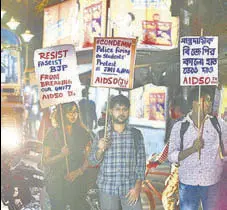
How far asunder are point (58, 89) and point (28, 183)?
2045mm

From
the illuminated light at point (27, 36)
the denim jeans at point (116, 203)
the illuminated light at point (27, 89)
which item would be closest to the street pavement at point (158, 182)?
the denim jeans at point (116, 203)

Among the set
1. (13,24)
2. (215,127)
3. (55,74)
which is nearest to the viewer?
(215,127)

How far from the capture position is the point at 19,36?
10.5 metres

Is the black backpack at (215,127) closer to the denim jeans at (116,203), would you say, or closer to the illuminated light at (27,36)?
the denim jeans at (116,203)

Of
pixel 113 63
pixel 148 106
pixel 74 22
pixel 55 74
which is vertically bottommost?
pixel 148 106

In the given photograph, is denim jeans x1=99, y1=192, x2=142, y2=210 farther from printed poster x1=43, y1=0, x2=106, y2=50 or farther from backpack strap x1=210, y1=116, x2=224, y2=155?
printed poster x1=43, y1=0, x2=106, y2=50

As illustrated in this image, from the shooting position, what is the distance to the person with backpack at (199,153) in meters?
7.68

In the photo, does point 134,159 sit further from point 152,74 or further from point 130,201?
point 152,74

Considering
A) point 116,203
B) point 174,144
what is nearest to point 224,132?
point 174,144

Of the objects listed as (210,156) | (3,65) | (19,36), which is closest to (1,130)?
(3,65)

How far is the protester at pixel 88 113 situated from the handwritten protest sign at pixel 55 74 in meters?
0.85

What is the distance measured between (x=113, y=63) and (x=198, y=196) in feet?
8.31

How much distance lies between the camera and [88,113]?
30.0ft

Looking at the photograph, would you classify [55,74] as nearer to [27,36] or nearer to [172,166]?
[27,36]
